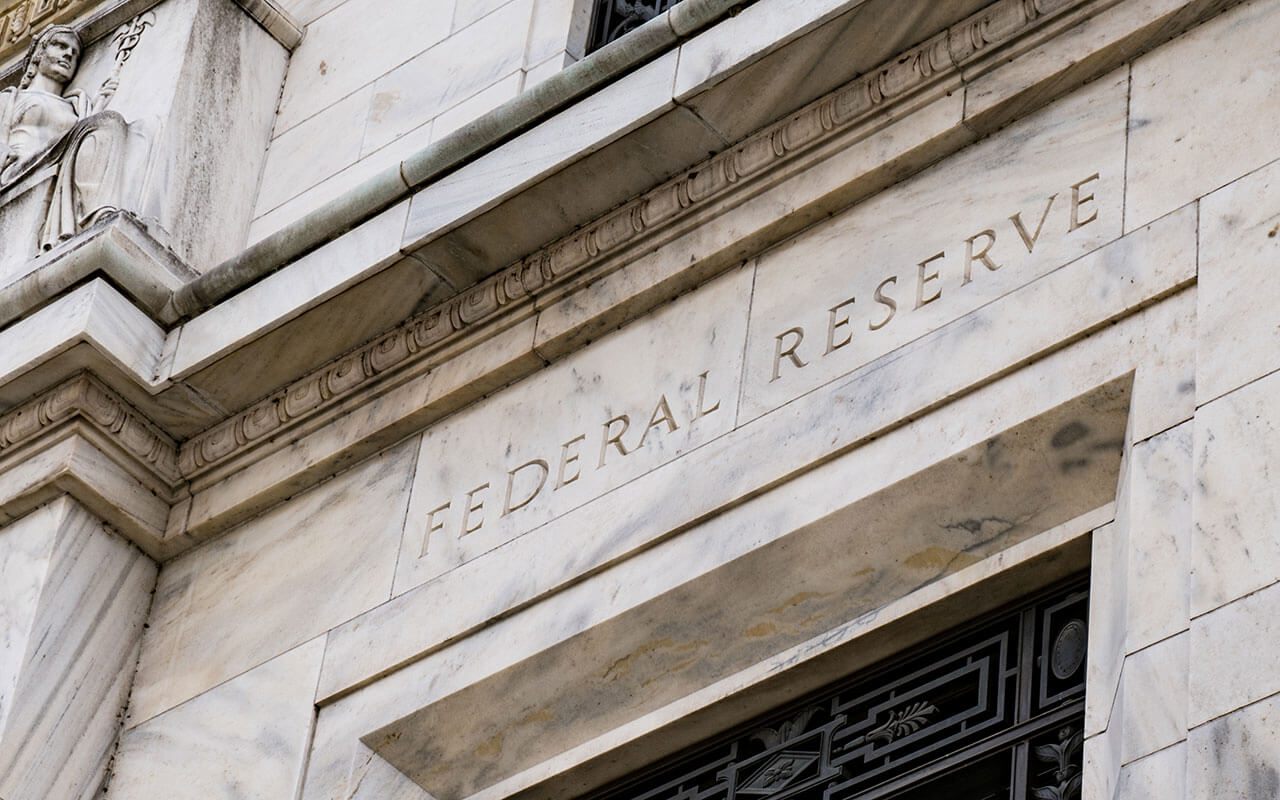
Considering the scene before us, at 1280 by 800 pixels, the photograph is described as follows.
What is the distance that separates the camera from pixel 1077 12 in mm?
8484

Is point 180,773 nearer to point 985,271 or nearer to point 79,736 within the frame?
point 79,736

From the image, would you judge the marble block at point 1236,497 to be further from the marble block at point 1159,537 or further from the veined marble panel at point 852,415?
the veined marble panel at point 852,415

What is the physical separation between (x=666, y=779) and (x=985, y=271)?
190 centimetres

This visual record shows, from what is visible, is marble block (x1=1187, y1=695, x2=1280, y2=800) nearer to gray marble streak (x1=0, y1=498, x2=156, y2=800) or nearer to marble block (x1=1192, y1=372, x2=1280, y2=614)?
marble block (x1=1192, y1=372, x2=1280, y2=614)

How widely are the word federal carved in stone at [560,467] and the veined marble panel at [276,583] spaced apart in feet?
0.84

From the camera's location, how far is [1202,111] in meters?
7.97

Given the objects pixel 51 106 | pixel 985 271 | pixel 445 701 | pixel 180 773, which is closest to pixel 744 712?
pixel 445 701

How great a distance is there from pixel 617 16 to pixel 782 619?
141 inches

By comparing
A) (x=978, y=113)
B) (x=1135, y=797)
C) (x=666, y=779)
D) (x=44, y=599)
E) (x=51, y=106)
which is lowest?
(x=1135, y=797)

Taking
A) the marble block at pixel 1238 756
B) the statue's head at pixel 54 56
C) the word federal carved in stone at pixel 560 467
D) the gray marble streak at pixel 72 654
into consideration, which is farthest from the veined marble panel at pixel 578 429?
the statue's head at pixel 54 56

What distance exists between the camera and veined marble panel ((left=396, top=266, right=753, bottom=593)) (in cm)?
883

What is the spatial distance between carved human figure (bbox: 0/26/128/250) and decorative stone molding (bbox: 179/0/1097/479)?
1.35 metres

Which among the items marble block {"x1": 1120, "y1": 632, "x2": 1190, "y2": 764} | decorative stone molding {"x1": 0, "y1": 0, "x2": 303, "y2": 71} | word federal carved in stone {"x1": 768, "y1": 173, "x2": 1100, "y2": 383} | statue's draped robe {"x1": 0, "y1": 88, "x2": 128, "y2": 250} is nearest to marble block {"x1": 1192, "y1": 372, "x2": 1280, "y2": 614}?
marble block {"x1": 1120, "y1": 632, "x2": 1190, "y2": 764}

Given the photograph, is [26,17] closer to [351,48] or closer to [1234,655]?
[351,48]
